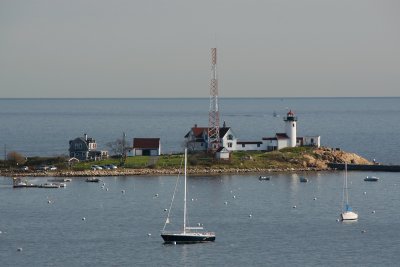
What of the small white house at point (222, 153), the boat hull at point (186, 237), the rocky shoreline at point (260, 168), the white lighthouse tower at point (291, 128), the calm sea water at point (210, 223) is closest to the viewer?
the calm sea water at point (210, 223)

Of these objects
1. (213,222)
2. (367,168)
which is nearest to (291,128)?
(367,168)

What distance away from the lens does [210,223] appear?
3351 inches

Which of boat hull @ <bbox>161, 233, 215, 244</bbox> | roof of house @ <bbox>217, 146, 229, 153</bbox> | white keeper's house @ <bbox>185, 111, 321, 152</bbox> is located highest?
white keeper's house @ <bbox>185, 111, 321, 152</bbox>

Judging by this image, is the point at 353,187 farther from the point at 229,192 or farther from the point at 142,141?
the point at 142,141

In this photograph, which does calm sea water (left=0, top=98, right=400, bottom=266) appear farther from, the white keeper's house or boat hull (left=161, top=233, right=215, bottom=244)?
the white keeper's house

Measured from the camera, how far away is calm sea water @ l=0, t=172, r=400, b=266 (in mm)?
70750

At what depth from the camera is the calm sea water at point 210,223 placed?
70.8 m

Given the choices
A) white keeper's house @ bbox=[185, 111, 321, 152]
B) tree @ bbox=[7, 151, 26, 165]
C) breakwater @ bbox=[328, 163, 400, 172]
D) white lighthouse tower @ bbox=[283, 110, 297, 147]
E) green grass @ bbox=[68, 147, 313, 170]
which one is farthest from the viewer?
white lighthouse tower @ bbox=[283, 110, 297, 147]

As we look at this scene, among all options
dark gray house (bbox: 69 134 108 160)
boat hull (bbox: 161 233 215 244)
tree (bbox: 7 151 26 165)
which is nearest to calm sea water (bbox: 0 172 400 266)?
boat hull (bbox: 161 233 215 244)

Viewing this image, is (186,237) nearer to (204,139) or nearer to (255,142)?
(204,139)

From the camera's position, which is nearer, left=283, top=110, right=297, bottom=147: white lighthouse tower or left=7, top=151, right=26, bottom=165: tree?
left=7, top=151, right=26, bottom=165: tree

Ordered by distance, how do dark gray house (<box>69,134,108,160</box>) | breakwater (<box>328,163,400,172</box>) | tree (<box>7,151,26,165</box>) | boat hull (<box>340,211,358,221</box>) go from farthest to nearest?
dark gray house (<box>69,134,108,160</box>)
breakwater (<box>328,163,400,172</box>)
tree (<box>7,151,26,165</box>)
boat hull (<box>340,211,358,221</box>)

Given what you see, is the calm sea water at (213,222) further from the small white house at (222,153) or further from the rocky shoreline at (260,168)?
the small white house at (222,153)

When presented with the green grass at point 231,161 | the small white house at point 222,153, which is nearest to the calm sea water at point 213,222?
the green grass at point 231,161
